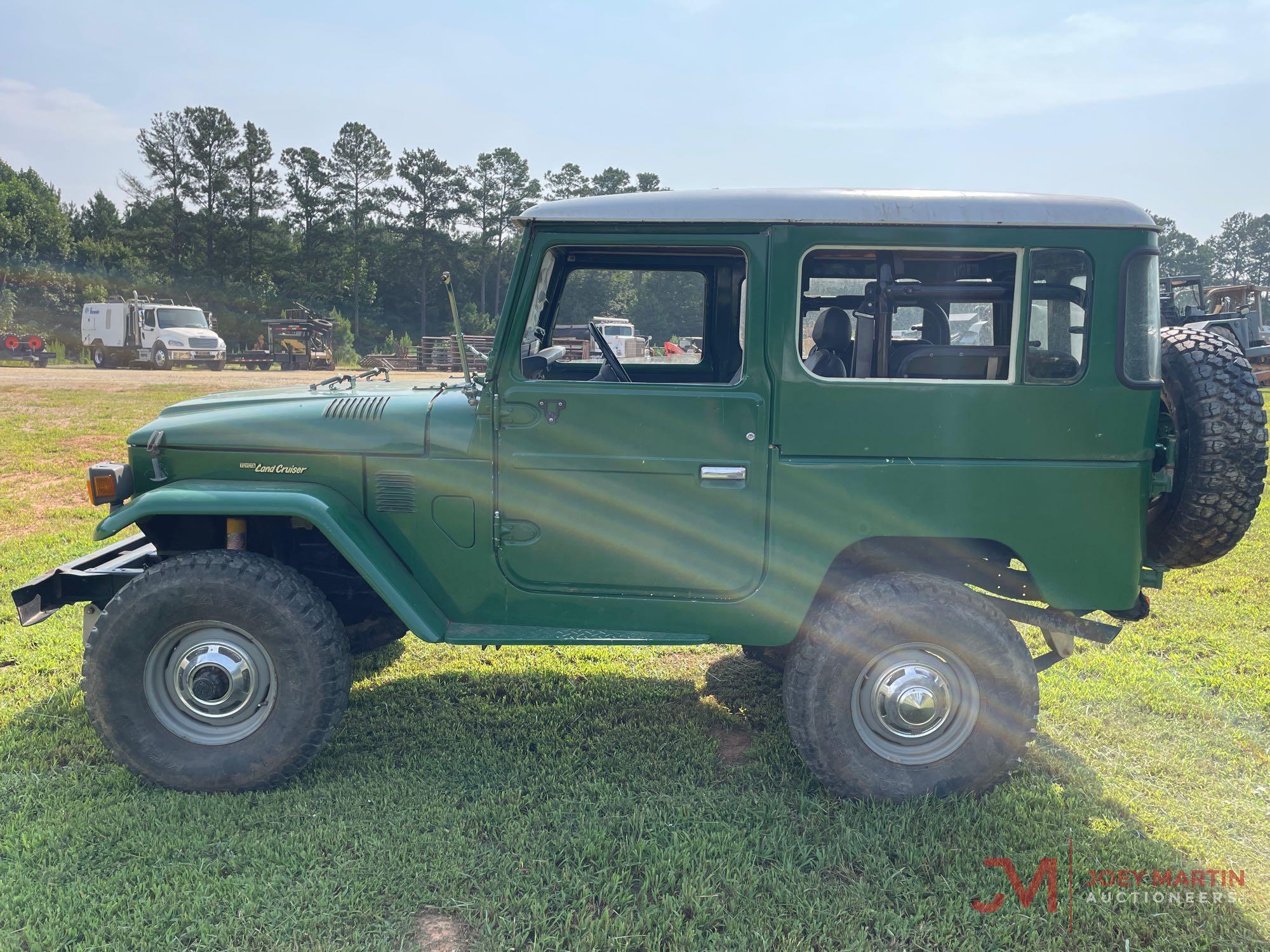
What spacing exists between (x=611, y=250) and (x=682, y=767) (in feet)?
7.80

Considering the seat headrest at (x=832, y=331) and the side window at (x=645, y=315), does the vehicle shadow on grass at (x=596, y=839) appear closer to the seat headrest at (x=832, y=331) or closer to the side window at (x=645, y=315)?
the side window at (x=645, y=315)

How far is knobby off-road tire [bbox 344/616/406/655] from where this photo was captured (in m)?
4.13

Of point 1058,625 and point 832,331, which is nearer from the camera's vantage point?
point 1058,625

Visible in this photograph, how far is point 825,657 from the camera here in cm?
329

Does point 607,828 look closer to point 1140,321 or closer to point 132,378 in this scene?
point 1140,321

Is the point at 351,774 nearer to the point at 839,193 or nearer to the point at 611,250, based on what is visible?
the point at 611,250

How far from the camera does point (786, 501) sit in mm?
3293

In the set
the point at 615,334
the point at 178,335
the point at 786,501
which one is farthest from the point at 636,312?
the point at 178,335

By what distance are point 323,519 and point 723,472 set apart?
1621mm

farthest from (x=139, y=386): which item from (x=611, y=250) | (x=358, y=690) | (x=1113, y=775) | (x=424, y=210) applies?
(x=424, y=210)

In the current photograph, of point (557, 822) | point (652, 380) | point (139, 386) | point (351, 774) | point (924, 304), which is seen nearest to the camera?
point (557, 822)

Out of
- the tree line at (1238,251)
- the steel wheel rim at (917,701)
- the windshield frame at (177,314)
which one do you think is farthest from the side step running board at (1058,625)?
the tree line at (1238,251)

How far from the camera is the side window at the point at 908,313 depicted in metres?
3.38

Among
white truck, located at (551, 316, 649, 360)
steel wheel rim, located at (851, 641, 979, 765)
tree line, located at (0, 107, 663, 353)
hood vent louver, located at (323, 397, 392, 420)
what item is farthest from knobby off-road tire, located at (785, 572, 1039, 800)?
tree line, located at (0, 107, 663, 353)
